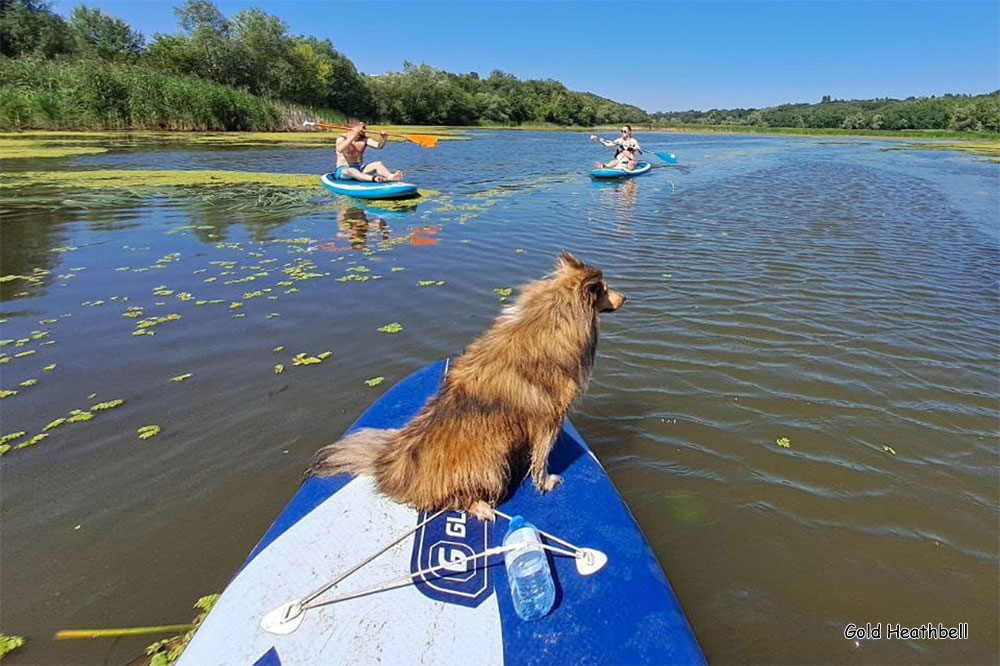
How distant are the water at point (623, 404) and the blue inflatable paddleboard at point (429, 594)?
86cm

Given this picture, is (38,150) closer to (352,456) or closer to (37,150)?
(37,150)

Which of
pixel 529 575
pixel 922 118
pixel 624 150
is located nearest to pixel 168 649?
pixel 529 575

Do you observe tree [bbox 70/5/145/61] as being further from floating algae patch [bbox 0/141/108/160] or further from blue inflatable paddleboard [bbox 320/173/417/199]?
blue inflatable paddleboard [bbox 320/173/417/199]

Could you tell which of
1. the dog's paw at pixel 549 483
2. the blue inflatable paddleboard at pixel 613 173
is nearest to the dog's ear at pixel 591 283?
the dog's paw at pixel 549 483

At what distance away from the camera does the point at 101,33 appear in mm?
66312

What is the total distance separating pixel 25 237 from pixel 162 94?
32932 mm

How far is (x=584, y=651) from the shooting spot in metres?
2.40

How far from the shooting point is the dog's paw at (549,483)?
11.6 feet

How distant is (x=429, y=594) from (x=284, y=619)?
0.71m

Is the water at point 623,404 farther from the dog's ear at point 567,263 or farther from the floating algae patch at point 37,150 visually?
the floating algae patch at point 37,150

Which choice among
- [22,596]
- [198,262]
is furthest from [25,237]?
[22,596]

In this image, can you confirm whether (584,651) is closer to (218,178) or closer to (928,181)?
(218,178)

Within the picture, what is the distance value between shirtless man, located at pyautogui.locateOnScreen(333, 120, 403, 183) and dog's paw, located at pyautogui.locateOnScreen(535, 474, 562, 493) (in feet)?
48.1

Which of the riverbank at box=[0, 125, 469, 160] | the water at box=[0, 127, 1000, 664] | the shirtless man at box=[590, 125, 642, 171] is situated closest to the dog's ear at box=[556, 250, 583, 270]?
the water at box=[0, 127, 1000, 664]
